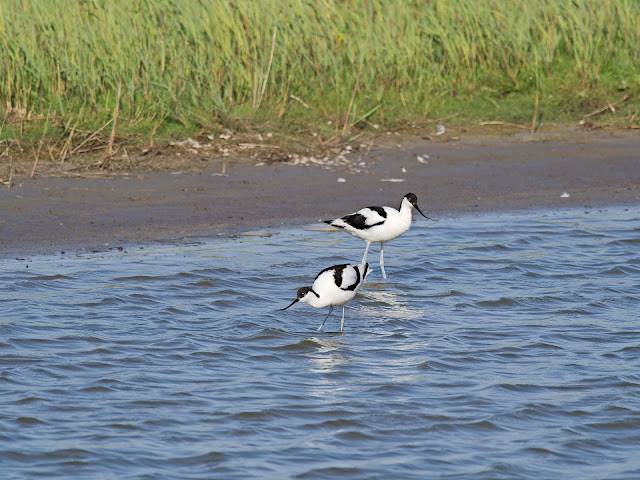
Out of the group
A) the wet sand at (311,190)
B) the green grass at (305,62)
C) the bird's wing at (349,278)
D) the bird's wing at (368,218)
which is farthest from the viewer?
the green grass at (305,62)

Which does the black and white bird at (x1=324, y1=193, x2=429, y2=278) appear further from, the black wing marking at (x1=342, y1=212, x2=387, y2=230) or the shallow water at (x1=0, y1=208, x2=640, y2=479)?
the shallow water at (x1=0, y1=208, x2=640, y2=479)

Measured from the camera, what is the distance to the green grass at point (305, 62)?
1111 centimetres

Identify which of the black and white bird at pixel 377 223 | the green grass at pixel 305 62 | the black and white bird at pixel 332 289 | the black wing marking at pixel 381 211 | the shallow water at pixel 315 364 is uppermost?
the green grass at pixel 305 62

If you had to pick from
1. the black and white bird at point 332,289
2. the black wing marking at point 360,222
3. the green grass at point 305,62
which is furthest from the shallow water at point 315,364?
the green grass at point 305,62

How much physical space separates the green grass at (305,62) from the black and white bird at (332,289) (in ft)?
14.7

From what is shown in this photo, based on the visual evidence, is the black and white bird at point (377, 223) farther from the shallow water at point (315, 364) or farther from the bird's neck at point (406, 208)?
the shallow water at point (315, 364)

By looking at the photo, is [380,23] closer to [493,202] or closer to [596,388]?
[493,202]

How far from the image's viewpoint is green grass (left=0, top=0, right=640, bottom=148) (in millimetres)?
11109

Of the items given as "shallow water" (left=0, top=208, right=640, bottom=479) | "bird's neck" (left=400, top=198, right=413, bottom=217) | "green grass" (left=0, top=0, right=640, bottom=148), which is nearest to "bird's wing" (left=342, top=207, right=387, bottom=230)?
"bird's neck" (left=400, top=198, right=413, bottom=217)

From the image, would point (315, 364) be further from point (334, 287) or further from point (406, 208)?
point (406, 208)

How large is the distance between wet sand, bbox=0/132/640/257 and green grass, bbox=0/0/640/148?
0.77m

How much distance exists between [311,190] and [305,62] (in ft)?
8.12

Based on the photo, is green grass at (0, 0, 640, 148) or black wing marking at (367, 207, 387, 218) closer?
black wing marking at (367, 207, 387, 218)

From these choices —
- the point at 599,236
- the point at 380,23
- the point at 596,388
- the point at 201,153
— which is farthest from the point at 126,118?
the point at 596,388
